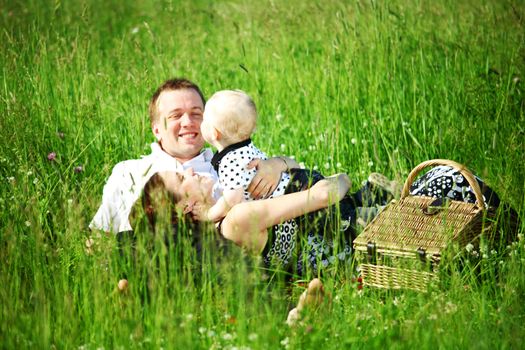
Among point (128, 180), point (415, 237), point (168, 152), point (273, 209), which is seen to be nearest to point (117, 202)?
point (128, 180)

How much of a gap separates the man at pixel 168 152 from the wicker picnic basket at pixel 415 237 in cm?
61

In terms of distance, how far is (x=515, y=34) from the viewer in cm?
680

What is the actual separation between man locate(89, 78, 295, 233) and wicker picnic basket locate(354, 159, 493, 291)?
61 cm

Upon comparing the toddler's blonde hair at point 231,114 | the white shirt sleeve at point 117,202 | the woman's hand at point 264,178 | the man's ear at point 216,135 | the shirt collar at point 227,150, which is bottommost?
the white shirt sleeve at point 117,202

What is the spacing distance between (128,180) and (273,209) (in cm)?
86

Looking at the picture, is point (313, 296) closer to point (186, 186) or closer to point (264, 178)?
point (264, 178)

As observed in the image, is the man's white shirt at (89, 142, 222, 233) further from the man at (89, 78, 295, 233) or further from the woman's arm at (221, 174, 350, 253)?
the woman's arm at (221, 174, 350, 253)

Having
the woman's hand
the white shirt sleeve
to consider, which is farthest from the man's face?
the woman's hand

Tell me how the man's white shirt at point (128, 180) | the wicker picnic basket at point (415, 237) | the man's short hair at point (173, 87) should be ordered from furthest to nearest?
the man's short hair at point (173, 87) < the man's white shirt at point (128, 180) < the wicker picnic basket at point (415, 237)

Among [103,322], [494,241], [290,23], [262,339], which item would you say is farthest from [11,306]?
[290,23]

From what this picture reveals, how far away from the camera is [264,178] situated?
14.0ft

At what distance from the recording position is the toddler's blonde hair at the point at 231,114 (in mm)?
4246

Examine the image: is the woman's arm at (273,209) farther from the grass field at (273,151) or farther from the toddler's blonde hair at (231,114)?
the toddler's blonde hair at (231,114)

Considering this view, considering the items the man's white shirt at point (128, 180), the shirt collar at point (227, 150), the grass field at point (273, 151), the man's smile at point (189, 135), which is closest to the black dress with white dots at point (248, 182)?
the shirt collar at point (227, 150)
